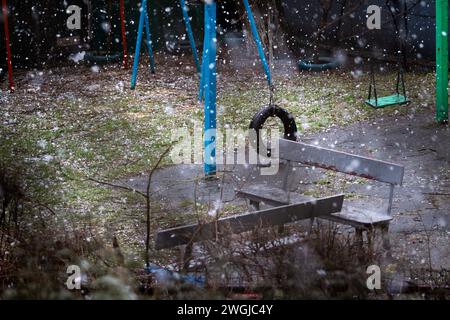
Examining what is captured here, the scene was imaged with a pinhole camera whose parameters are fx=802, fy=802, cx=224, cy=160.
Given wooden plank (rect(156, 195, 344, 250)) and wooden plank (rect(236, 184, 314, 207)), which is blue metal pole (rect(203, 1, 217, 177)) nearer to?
wooden plank (rect(236, 184, 314, 207))

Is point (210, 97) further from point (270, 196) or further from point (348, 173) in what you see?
point (348, 173)

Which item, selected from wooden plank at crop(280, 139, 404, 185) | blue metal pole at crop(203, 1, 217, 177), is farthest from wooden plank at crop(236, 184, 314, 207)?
blue metal pole at crop(203, 1, 217, 177)

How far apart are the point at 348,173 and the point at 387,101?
14.2 ft

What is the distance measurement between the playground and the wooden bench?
0.01m

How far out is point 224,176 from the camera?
7887 mm

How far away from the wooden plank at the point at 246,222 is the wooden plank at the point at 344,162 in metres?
0.62

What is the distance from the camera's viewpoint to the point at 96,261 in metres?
5.47

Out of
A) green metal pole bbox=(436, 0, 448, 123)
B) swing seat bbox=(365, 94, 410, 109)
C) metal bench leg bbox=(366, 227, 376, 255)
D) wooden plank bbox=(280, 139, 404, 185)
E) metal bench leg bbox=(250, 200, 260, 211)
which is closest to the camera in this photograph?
metal bench leg bbox=(366, 227, 376, 255)

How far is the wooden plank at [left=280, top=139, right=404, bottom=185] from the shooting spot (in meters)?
7.05

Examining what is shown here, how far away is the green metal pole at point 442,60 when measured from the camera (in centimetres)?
1042

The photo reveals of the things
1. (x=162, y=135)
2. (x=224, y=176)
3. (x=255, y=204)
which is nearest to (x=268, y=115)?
(x=162, y=135)

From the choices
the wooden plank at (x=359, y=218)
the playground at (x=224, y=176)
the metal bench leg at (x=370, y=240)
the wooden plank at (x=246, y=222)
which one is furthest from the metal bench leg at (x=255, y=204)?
the metal bench leg at (x=370, y=240)

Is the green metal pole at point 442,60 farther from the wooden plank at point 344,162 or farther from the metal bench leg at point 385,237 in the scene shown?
the metal bench leg at point 385,237

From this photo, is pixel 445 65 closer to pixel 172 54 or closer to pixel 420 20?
pixel 420 20
